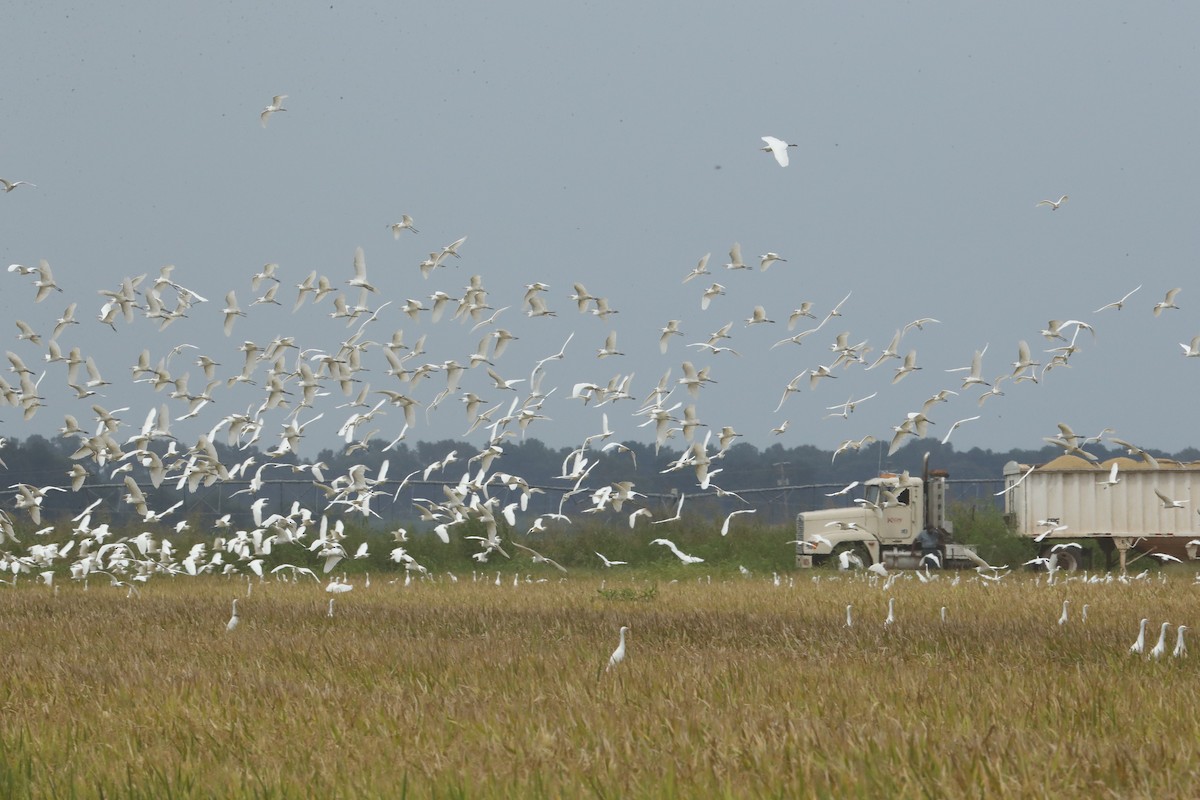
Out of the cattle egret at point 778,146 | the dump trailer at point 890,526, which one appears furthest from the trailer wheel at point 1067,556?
the cattle egret at point 778,146

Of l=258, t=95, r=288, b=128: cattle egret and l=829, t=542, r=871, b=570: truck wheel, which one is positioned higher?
l=258, t=95, r=288, b=128: cattle egret

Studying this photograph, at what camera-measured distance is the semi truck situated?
28.5 m

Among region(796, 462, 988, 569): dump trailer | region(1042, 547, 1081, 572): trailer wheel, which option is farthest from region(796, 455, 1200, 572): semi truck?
region(1042, 547, 1081, 572): trailer wheel

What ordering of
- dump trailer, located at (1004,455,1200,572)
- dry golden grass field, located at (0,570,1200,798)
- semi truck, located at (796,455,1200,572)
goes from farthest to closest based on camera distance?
dump trailer, located at (1004,455,1200,572)
semi truck, located at (796,455,1200,572)
dry golden grass field, located at (0,570,1200,798)

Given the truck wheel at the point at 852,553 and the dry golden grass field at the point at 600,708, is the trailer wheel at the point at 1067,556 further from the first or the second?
the dry golden grass field at the point at 600,708

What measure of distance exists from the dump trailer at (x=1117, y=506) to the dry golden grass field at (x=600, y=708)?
642 inches

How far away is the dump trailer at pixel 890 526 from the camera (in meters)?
28.3

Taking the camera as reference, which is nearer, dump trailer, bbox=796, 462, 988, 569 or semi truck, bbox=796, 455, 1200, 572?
dump trailer, bbox=796, 462, 988, 569

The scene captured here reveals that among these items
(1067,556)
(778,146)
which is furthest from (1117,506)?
(778,146)

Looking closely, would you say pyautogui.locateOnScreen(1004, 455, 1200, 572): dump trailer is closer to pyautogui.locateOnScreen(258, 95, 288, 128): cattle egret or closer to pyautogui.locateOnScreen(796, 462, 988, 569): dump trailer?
pyautogui.locateOnScreen(796, 462, 988, 569): dump trailer

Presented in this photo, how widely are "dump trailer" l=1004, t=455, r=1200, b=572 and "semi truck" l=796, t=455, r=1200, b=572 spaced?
2 centimetres

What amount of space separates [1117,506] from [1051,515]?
53.0 inches

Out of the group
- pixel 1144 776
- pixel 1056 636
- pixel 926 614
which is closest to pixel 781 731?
pixel 1144 776

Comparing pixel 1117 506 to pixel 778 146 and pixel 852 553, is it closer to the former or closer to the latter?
pixel 852 553
